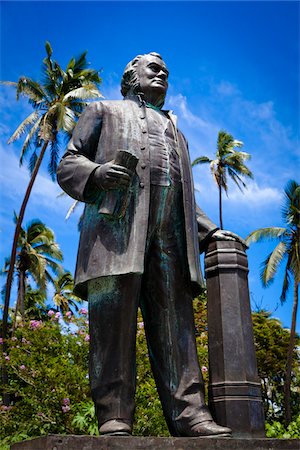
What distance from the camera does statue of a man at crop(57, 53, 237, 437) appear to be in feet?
10.3

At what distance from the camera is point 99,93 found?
22344mm

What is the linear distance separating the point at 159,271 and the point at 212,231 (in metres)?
0.48

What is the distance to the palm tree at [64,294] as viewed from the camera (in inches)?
1181

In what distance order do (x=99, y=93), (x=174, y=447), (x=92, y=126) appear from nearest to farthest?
(x=174, y=447), (x=92, y=126), (x=99, y=93)

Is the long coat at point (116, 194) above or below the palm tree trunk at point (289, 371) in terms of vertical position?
below

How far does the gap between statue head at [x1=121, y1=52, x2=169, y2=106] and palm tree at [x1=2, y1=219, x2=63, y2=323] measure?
69.5 ft

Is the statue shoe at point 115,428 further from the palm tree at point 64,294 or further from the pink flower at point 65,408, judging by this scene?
the palm tree at point 64,294

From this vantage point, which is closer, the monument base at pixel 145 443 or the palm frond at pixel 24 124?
the monument base at pixel 145 443

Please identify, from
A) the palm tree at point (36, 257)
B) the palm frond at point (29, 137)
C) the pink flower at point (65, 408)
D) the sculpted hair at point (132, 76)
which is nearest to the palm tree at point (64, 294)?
the palm tree at point (36, 257)

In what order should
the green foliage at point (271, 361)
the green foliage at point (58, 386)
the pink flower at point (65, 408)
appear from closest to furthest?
the green foliage at point (58, 386) → the pink flower at point (65, 408) → the green foliage at point (271, 361)

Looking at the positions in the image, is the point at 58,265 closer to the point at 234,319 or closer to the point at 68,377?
the point at 68,377

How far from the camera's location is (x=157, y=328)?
3.42 m

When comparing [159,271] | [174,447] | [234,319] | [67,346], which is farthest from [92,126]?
[67,346]

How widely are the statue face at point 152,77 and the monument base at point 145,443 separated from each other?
88.2 inches
